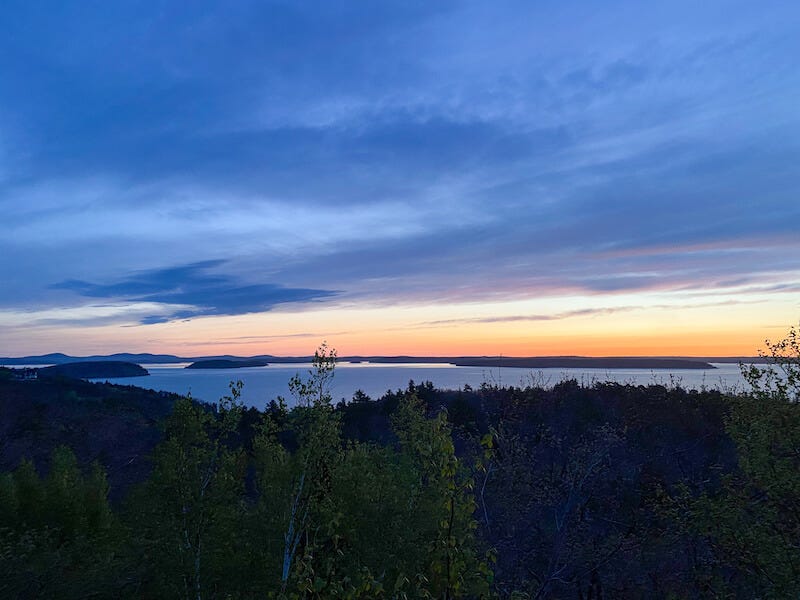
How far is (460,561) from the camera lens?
473cm

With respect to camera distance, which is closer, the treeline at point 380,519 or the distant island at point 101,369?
the treeline at point 380,519

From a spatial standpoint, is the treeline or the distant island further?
the distant island

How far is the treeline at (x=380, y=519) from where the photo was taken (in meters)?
6.04

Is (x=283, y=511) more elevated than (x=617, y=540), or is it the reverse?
(x=283, y=511)

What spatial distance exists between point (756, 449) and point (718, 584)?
3.21 metres

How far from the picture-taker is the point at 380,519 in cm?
781

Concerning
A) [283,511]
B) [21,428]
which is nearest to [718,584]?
[283,511]

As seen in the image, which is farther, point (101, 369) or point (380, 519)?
point (101, 369)

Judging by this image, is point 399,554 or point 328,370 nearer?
point 399,554

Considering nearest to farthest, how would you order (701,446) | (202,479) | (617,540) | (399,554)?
(399,554) → (202,479) → (617,540) → (701,446)

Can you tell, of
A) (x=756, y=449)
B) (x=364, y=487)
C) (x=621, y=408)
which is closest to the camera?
(x=364, y=487)

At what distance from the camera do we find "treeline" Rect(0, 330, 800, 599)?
6043 millimetres

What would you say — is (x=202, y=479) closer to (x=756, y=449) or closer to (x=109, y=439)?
(x=756, y=449)

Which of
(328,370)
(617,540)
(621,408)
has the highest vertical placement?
(328,370)
